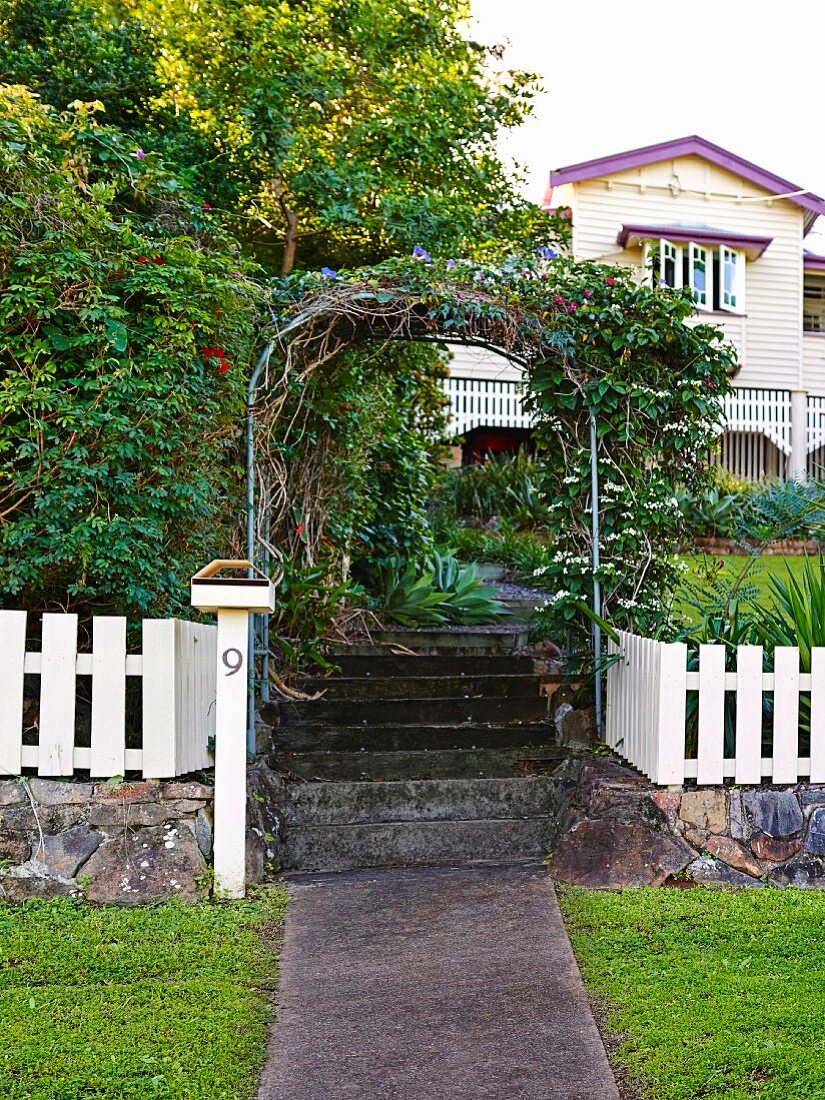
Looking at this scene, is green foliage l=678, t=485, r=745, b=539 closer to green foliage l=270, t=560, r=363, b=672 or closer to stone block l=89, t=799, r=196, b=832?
green foliage l=270, t=560, r=363, b=672

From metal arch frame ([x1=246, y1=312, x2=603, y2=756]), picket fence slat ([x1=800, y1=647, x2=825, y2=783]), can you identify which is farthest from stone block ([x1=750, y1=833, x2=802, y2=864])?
metal arch frame ([x1=246, y1=312, x2=603, y2=756])

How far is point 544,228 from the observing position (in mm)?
11000

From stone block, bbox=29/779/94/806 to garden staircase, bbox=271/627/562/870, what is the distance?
111cm

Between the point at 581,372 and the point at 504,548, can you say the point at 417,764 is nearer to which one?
the point at 581,372

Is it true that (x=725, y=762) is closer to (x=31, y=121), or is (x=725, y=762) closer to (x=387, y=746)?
(x=387, y=746)

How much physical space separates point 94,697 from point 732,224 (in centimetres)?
1776

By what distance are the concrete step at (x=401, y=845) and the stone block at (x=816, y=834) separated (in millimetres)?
1228

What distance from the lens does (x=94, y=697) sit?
15.0 ft

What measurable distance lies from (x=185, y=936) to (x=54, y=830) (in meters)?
0.85

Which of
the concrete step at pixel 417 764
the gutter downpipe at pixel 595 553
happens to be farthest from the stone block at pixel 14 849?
the gutter downpipe at pixel 595 553

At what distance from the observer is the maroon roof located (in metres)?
18.1

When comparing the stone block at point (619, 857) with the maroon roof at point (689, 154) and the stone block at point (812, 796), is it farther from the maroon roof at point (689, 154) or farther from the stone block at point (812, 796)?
the maroon roof at point (689, 154)

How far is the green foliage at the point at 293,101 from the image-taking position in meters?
8.77

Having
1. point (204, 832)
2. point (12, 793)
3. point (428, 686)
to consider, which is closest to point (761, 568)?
point (428, 686)
